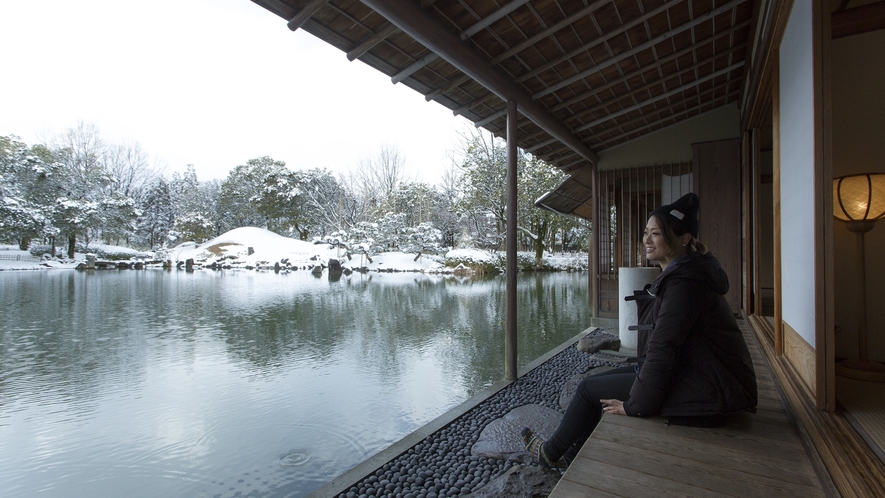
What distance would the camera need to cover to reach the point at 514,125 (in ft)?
10.5

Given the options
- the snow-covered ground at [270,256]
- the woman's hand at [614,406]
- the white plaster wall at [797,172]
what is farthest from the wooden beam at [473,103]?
the snow-covered ground at [270,256]

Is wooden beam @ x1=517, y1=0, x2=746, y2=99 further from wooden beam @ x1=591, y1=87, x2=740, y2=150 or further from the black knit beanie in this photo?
the black knit beanie

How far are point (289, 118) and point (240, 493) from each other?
40.9 meters

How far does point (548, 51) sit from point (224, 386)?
145 inches

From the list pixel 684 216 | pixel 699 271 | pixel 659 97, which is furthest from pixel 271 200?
pixel 699 271

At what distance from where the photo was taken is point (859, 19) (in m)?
1.61

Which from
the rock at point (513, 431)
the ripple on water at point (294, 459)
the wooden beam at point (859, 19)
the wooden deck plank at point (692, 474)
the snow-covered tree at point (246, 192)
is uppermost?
the snow-covered tree at point (246, 192)

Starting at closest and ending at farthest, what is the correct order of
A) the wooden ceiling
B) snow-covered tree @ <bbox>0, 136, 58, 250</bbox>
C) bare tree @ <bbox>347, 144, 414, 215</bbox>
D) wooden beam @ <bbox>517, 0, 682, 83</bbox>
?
1. the wooden ceiling
2. wooden beam @ <bbox>517, 0, 682, 83</bbox>
3. snow-covered tree @ <bbox>0, 136, 58, 250</bbox>
4. bare tree @ <bbox>347, 144, 414, 215</bbox>

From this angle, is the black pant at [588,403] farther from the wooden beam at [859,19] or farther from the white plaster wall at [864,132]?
the wooden beam at [859,19]

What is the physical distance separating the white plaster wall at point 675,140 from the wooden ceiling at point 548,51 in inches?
12.0

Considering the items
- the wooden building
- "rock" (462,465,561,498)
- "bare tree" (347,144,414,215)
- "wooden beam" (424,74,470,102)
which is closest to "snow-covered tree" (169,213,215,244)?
"bare tree" (347,144,414,215)

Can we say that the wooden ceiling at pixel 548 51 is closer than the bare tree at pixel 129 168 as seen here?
Yes

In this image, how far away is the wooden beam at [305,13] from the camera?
1954 millimetres

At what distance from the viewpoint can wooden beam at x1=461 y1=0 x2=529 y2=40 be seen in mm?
2313
